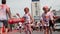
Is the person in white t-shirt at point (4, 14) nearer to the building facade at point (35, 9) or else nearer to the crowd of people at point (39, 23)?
the crowd of people at point (39, 23)

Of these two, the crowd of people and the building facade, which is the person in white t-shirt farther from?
the building facade

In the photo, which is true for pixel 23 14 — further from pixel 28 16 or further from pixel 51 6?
pixel 51 6

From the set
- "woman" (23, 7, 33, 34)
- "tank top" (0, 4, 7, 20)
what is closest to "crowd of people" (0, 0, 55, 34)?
"woman" (23, 7, 33, 34)

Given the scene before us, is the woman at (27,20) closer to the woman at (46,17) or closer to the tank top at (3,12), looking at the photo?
the woman at (46,17)

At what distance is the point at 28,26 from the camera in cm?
376

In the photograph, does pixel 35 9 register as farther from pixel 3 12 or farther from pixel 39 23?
pixel 3 12

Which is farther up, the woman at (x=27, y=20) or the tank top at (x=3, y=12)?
the tank top at (x=3, y=12)

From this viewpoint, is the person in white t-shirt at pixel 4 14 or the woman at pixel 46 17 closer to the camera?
the person in white t-shirt at pixel 4 14

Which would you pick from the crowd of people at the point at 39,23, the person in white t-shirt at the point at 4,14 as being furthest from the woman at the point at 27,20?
the person in white t-shirt at the point at 4,14

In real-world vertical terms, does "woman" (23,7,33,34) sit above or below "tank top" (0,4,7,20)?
below

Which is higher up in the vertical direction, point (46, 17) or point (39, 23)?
point (46, 17)

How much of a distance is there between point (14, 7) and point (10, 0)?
0.48ft

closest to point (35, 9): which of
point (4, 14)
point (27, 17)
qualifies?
point (27, 17)

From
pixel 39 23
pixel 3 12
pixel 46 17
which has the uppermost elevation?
pixel 3 12
